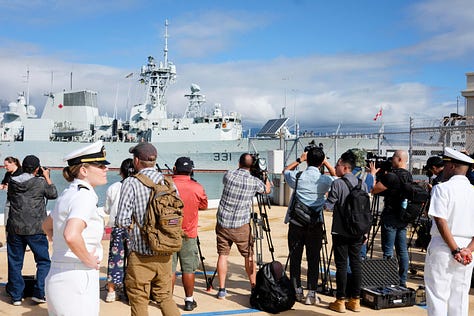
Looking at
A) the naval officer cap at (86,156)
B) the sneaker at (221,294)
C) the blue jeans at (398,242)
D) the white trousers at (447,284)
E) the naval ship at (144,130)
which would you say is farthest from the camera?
the naval ship at (144,130)

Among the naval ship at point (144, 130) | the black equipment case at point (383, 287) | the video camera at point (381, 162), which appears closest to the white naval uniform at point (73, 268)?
the black equipment case at point (383, 287)

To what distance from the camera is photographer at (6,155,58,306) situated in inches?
166

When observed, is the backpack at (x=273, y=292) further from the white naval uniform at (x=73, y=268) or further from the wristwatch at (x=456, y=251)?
the white naval uniform at (x=73, y=268)

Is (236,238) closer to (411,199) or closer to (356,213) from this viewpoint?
(356,213)

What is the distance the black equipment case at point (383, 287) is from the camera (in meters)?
4.44

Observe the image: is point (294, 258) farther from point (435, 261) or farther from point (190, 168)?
point (435, 261)

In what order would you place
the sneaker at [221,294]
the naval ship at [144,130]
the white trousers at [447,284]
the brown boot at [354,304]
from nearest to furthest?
the white trousers at [447,284]
the brown boot at [354,304]
the sneaker at [221,294]
the naval ship at [144,130]

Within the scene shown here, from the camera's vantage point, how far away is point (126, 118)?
4691cm

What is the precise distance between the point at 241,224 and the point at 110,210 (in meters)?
1.33

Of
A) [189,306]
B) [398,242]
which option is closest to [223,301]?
[189,306]

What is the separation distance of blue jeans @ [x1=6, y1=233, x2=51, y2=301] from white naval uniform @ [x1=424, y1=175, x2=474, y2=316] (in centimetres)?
→ 346

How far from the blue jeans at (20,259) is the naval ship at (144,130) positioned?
32067mm

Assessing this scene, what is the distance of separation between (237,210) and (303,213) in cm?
68

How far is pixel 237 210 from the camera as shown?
4.58m
